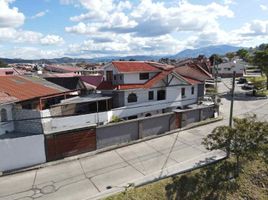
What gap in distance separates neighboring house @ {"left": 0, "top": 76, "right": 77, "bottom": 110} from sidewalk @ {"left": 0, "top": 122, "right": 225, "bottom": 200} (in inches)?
314

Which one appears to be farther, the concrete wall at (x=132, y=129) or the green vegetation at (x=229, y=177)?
the concrete wall at (x=132, y=129)

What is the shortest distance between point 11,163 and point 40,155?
1865mm

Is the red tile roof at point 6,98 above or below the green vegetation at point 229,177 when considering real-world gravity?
above

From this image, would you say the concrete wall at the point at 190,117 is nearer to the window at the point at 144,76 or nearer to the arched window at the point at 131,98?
the arched window at the point at 131,98

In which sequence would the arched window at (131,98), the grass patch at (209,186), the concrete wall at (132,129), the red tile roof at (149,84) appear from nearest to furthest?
the grass patch at (209,186) → the concrete wall at (132,129) → the arched window at (131,98) → the red tile roof at (149,84)

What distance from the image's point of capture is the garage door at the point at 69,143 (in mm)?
18109

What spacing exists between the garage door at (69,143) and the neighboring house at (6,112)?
18.0ft

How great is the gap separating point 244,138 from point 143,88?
15839 millimetres

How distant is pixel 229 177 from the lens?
17344mm

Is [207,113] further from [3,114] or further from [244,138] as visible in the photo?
[3,114]

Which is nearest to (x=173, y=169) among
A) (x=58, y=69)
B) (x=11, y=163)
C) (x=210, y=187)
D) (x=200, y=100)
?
(x=210, y=187)

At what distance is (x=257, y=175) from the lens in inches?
714

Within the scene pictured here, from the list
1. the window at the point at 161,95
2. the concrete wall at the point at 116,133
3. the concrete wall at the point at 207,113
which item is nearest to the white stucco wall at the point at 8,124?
the concrete wall at the point at 116,133

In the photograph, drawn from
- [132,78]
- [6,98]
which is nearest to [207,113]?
[132,78]
